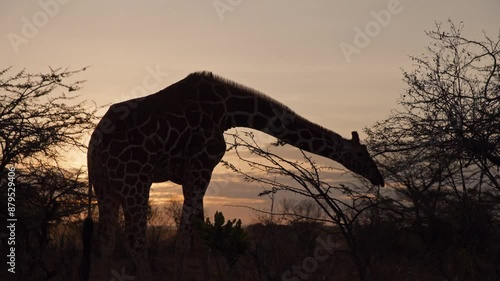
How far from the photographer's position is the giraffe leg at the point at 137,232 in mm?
9273

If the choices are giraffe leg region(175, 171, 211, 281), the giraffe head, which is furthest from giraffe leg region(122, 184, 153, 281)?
the giraffe head

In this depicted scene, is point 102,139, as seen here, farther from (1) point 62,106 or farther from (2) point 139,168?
(1) point 62,106

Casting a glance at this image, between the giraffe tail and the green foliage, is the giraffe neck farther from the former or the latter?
the green foliage

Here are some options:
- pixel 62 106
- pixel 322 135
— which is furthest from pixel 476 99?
pixel 62 106

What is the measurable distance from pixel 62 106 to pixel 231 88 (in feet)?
12.2

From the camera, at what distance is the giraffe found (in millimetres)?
9367

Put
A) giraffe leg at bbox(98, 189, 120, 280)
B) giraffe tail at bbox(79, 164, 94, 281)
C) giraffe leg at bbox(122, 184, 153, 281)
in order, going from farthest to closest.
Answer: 1. giraffe leg at bbox(98, 189, 120, 280)
2. giraffe leg at bbox(122, 184, 153, 281)
3. giraffe tail at bbox(79, 164, 94, 281)

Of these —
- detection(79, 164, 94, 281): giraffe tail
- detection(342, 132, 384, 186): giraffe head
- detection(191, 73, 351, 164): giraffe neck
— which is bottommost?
detection(79, 164, 94, 281): giraffe tail

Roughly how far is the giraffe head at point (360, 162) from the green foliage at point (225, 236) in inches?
164

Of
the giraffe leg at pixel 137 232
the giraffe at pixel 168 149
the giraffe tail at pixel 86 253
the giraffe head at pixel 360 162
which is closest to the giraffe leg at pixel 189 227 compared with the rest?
the giraffe at pixel 168 149

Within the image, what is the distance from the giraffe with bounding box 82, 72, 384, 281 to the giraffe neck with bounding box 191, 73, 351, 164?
0.02 meters

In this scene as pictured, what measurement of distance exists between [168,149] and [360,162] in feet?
10.2

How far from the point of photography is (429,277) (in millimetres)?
15016

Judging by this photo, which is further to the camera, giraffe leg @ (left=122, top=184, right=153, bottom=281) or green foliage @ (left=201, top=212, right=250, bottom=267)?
giraffe leg @ (left=122, top=184, right=153, bottom=281)
